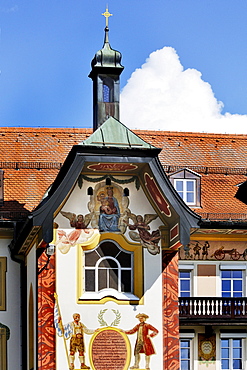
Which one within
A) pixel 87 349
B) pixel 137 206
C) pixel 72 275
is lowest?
pixel 87 349

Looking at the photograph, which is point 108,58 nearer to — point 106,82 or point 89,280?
point 106,82

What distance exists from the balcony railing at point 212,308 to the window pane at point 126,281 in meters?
3.69

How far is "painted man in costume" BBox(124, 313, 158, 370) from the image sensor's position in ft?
96.3

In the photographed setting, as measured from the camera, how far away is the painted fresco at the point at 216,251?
3462 cm

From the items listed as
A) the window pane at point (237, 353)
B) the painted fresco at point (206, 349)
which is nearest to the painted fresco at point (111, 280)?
the painted fresco at point (206, 349)

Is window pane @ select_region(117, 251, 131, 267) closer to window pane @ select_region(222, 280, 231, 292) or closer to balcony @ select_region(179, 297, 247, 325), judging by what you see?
balcony @ select_region(179, 297, 247, 325)

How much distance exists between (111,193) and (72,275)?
2.73 metres

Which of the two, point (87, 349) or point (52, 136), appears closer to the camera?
point (87, 349)

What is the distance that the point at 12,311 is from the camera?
34.0 meters

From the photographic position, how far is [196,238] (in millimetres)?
34656

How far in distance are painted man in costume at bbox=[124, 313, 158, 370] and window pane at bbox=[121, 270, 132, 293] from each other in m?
0.91

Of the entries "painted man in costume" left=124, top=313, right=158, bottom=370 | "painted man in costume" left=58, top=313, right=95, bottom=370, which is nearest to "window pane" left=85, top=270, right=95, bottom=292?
"painted man in costume" left=58, top=313, right=95, bottom=370

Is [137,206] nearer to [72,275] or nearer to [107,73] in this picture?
[72,275]

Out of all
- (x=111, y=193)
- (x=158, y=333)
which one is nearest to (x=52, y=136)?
(x=111, y=193)
